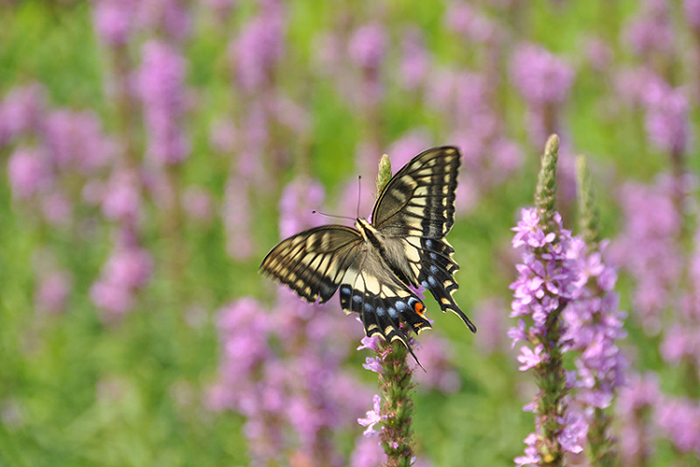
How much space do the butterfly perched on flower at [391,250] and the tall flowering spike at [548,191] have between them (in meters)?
→ 0.52

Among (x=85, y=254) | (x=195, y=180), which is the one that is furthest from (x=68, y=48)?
(x=85, y=254)

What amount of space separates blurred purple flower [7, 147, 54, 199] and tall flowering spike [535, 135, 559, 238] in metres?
5.68

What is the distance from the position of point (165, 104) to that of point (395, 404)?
443 centimetres

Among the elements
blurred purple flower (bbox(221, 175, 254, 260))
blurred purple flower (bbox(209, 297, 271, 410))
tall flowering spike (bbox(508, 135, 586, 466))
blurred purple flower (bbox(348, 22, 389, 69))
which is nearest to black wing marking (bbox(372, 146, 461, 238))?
tall flowering spike (bbox(508, 135, 586, 466))

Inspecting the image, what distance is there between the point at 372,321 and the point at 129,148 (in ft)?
14.0

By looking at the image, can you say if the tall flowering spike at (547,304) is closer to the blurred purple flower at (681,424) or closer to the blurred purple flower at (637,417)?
the blurred purple flower at (637,417)

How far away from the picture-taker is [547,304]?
2244 mm

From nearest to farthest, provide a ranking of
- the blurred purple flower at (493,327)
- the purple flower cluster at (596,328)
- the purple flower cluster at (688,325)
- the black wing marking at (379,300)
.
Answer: the black wing marking at (379,300) < the purple flower cluster at (596,328) < the purple flower cluster at (688,325) < the blurred purple flower at (493,327)

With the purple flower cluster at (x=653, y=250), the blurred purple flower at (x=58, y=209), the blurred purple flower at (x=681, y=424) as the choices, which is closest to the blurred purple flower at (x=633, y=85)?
the purple flower cluster at (x=653, y=250)

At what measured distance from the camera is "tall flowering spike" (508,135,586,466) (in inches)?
87.9

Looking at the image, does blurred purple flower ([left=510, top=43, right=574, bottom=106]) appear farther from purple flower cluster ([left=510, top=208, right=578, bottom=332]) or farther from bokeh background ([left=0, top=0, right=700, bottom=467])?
purple flower cluster ([left=510, top=208, right=578, bottom=332])

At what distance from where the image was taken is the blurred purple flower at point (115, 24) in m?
6.10

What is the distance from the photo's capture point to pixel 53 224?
7.27 meters

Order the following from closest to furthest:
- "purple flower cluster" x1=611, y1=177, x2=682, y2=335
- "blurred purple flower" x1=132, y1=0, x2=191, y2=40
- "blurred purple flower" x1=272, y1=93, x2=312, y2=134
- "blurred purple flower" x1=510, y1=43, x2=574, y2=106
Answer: "purple flower cluster" x1=611, y1=177, x2=682, y2=335, "blurred purple flower" x1=510, y1=43, x2=574, y2=106, "blurred purple flower" x1=132, y1=0, x2=191, y2=40, "blurred purple flower" x1=272, y1=93, x2=312, y2=134
